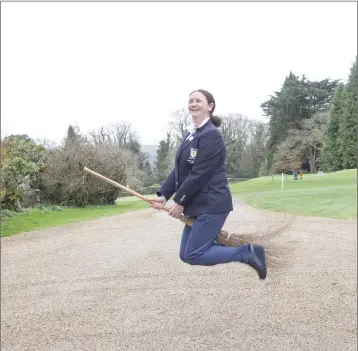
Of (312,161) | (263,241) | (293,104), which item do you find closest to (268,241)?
(263,241)

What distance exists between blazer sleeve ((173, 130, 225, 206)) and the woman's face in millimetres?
130

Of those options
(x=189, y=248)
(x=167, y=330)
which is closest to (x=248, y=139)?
(x=189, y=248)

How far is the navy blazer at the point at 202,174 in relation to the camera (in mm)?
2426

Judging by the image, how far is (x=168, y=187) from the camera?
283cm

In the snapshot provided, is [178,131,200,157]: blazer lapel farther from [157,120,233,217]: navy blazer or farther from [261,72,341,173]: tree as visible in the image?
[261,72,341,173]: tree

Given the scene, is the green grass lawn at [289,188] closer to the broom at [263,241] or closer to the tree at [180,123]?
the broom at [263,241]

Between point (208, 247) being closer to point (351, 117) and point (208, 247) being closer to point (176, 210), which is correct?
point (176, 210)

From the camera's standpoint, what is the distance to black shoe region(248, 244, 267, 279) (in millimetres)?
2742

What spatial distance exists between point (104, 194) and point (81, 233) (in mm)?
2864

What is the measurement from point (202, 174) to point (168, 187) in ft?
1.46

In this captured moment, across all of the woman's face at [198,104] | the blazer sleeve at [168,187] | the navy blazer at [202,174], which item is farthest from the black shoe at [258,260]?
the woman's face at [198,104]

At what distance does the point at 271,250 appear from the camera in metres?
3.13

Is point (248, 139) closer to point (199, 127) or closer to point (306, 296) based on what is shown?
point (199, 127)

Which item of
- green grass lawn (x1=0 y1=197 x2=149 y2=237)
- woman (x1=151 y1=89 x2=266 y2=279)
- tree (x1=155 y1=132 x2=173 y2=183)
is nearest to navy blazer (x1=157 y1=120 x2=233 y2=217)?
woman (x1=151 y1=89 x2=266 y2=279)
